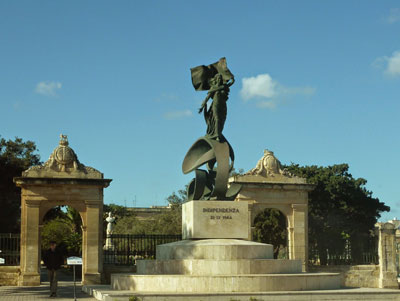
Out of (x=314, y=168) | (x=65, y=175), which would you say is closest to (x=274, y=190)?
(x=65, y=175)

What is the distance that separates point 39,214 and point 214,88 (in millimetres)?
11333

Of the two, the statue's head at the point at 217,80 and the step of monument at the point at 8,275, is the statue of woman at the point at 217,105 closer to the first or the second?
the statue's head at the point at 217,80

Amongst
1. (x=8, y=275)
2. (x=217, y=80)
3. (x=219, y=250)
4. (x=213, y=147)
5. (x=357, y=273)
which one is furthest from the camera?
(x=357, y=273)

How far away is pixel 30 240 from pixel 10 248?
1.24m

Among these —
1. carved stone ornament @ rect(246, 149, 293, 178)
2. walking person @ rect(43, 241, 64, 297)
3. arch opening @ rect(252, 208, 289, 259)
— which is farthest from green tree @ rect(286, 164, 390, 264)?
walking person @ rect(43, 241, 64, 297)

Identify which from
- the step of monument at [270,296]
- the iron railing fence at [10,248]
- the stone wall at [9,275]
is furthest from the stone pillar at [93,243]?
the step of monument at [270,296]

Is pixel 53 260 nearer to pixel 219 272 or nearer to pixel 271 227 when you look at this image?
pixel 219 272

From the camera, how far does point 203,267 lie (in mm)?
20219

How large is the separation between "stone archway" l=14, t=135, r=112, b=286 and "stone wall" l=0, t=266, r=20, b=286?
13.4 inches

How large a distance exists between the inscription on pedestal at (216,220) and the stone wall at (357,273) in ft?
38.6

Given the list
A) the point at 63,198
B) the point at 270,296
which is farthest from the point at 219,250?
the point at 63,198

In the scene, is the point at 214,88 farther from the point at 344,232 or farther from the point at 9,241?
the point at 344,232

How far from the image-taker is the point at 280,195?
3288cm

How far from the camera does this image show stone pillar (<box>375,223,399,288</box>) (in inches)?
1309
